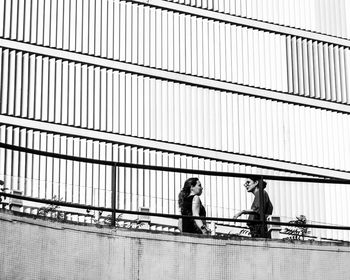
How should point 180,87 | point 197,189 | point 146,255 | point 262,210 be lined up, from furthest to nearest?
point 180,87, point 197,189, point 262,210, point 146,255

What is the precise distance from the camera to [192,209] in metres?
17.1

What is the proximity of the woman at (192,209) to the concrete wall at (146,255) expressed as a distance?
40 centimetres

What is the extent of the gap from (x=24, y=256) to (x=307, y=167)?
73.8ft

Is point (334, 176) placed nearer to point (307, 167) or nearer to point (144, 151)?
point (307, 167)

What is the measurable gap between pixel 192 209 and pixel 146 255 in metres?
1.00

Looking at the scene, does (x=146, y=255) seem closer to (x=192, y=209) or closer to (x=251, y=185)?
(x=192, y=209)

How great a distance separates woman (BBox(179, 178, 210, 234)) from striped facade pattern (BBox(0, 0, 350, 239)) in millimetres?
14577

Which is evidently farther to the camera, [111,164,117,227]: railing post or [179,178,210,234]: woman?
[179,178,210,234]: woman

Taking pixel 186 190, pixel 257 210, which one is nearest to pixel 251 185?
pixel 257 210

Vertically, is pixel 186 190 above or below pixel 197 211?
above

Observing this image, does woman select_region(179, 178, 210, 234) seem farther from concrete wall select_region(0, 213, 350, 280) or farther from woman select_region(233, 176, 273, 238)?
woman select_region(233, 176, 273, 238)

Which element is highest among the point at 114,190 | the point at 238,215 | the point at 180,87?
the point at 180,87

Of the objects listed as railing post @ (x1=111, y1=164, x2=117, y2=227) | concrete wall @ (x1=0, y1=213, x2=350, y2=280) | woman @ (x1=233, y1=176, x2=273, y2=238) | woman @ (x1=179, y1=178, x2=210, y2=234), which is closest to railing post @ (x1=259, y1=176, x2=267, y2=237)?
woman @ (x1=233, y1=176, x2=273, y2=238)

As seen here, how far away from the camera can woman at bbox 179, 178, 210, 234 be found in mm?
17016
